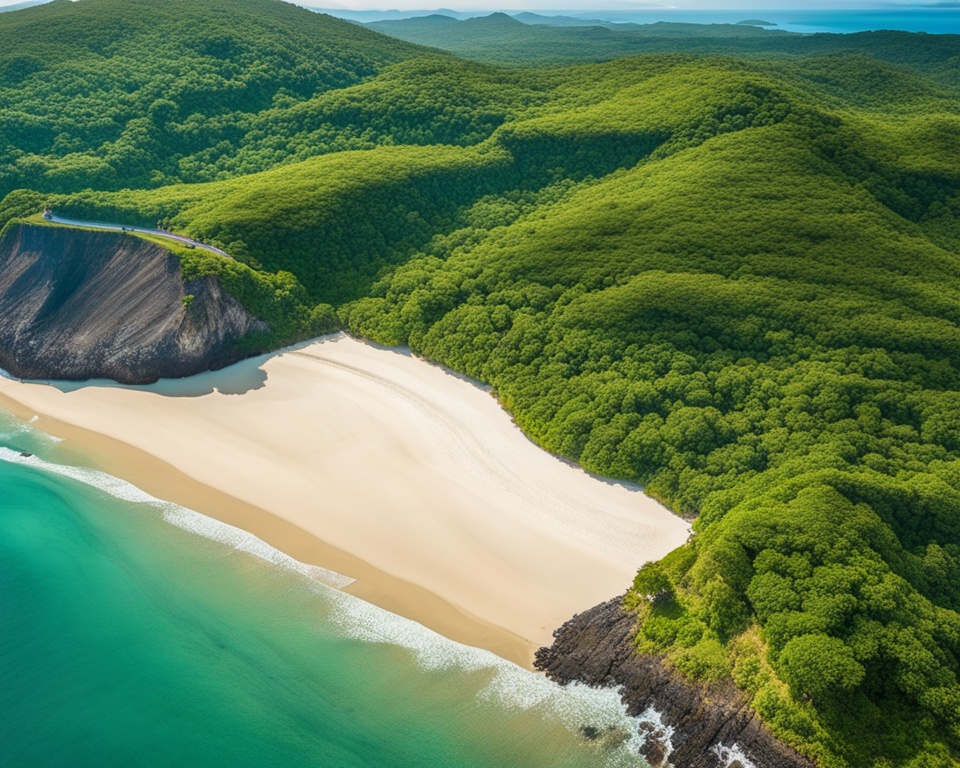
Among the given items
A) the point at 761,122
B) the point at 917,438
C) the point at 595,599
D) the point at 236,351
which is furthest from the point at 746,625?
the point at 761,122

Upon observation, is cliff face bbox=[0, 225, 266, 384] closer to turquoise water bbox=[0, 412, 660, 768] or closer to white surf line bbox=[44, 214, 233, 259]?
white surf line bbox=[44, 214, 233, 259]

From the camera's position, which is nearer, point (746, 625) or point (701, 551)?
point (746, 625)

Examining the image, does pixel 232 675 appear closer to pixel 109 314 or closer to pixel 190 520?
pixel 190 520

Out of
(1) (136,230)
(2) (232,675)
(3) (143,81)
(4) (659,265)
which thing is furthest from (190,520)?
(3) (143,81)

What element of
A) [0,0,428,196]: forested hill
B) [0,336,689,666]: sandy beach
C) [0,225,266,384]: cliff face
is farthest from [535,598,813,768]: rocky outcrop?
[0,0,428,196]: forested hill

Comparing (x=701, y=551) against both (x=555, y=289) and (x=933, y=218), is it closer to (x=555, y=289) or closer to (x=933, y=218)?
(x=555, y=289)

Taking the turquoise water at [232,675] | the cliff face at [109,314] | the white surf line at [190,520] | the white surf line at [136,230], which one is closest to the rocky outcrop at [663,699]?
the turquoise water at [232,675]
